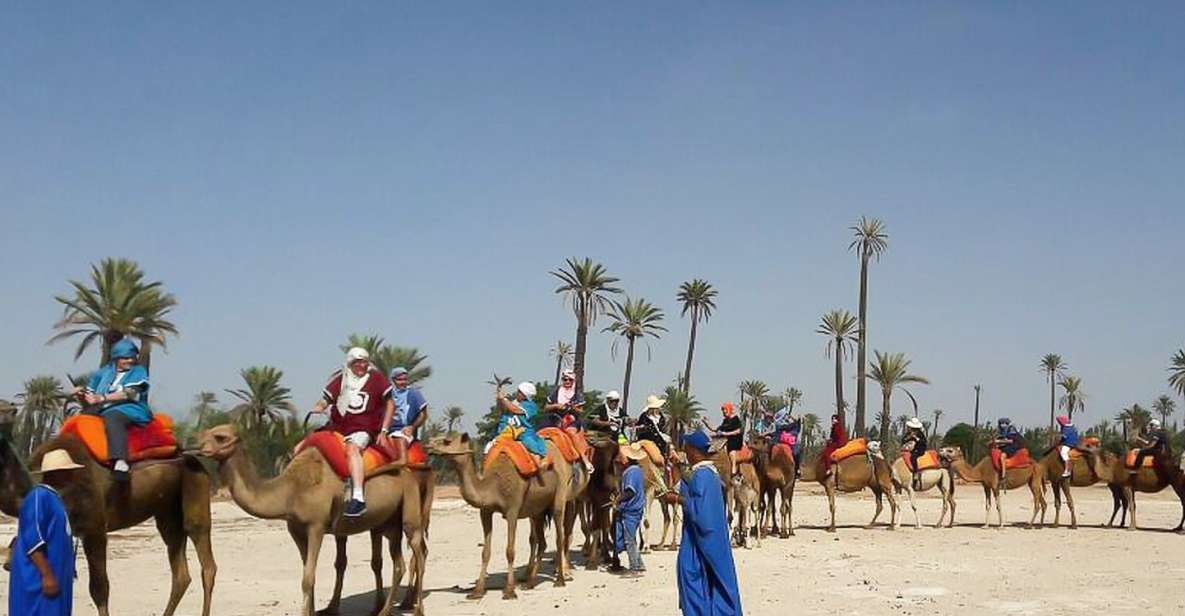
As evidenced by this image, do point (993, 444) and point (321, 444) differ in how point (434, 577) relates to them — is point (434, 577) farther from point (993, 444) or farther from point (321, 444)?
point (993, 444)

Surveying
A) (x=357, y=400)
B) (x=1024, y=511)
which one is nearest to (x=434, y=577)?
(x=357, y=400)

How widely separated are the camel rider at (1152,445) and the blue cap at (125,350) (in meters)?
22.1

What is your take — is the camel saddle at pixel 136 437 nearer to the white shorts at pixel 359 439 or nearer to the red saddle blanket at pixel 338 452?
the red saddle blanket at pixel 338 452

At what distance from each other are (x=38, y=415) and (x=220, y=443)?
30089 millimetres

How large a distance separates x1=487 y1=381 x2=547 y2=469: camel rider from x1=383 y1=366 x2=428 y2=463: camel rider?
131 cm

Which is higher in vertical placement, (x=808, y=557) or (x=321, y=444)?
(x=321, y=444)

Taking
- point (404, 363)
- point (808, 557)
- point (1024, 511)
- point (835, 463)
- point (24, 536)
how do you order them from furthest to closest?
point (404, 363) < point (1024, 511) < point (835, 463) < point (808, 557) < point (24, 536)

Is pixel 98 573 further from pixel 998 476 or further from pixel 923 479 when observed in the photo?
pixel 998 476

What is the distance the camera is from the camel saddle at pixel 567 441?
46.7 feet

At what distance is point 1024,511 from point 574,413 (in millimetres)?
20090

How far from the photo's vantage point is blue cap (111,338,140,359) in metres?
9.87

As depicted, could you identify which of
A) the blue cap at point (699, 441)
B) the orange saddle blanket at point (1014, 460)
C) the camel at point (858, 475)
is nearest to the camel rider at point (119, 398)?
the blue cap at point (699, 441)

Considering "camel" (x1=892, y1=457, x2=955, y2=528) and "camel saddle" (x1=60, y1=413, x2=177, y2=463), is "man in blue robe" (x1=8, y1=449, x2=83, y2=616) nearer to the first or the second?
"camel saddle" (x1=60, y1=413, x2=177, y2=463)

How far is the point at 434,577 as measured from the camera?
49.8 ft
